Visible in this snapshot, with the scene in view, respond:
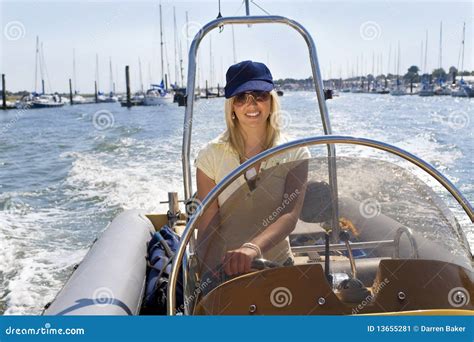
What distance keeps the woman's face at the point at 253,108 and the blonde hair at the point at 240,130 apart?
0.08ft

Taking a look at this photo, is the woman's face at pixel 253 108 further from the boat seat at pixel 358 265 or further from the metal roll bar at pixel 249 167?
the boat seat at pixel 358 265

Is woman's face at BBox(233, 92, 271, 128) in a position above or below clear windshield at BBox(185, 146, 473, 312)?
above

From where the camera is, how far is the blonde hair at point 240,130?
224cm

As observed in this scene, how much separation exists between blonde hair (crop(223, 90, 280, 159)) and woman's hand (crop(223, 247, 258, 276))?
0.74m

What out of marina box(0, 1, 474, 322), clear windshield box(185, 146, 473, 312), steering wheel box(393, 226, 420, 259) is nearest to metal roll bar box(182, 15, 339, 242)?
marina box(0, 1, 474, 322)

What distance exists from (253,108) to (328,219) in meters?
0.70

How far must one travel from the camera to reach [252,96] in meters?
2.17

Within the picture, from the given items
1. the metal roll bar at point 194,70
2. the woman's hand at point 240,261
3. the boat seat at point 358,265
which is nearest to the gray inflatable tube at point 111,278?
the metal roll bar at point 194,70

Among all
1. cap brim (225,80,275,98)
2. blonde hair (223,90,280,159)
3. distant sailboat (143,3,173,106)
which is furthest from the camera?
distant sailboat (143,3,173,106)

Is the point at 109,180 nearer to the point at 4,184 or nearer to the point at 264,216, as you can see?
the point at 4,184

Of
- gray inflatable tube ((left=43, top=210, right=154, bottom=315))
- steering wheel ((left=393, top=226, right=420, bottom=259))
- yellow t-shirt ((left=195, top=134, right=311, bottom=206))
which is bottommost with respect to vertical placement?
gray inflatable tube ((left=43, top=210, right=154, bottom=315))

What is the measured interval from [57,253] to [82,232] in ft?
2.39

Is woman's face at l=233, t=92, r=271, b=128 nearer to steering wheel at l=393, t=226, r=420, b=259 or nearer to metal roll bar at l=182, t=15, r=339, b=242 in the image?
metal roll bar at l=182, t=15, r=339, b=242

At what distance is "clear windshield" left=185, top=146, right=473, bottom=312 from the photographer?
1.64 metres
